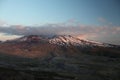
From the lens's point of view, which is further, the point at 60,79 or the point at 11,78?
the point at 60,79

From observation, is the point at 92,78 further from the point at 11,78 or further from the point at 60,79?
the point at 11,78

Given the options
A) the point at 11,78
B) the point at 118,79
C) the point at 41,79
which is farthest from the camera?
the point at 118,79

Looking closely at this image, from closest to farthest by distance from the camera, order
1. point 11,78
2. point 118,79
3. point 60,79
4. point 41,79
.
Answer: point 11,78, point 41,79, point 60,79, point 118,79

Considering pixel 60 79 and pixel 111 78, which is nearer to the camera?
pixel 60 79

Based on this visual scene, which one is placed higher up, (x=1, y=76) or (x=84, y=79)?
(x=1, y=76)

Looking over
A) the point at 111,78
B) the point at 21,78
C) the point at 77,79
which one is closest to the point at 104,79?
the point at 111,78

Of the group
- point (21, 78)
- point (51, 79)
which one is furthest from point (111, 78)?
point (21, 78)

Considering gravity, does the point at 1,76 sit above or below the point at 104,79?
above

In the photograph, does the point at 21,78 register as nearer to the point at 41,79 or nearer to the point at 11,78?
the point at 11,78

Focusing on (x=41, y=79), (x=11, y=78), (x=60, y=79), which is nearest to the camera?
(x=11, y=78)
